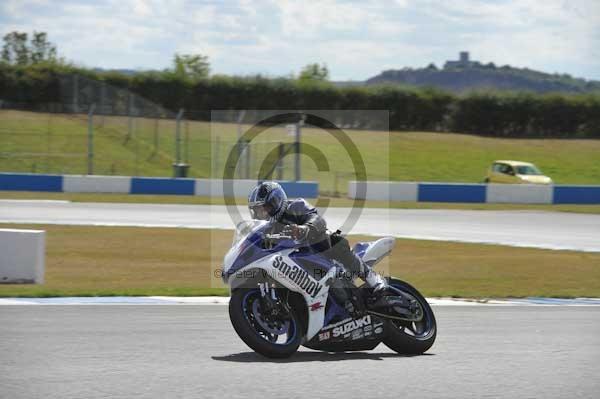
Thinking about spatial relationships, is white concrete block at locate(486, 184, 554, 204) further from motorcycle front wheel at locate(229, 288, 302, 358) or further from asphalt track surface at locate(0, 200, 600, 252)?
motorcycle front wheel at locate(229, 288, 302, 358)

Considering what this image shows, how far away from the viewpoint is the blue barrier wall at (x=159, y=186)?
29208 millimetres

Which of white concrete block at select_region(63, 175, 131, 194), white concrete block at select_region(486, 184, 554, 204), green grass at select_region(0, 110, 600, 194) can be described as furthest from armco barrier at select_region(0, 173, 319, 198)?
white concrete block at select_region(486, 184, 554, 204)

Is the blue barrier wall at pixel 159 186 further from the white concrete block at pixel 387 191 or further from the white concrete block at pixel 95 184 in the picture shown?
the white concrete block at pixel 387 191

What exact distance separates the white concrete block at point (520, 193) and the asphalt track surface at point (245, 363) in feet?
69.9

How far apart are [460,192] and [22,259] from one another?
20.3m

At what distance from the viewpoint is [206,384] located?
6133mm

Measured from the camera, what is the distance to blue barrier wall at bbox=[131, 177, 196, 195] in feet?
95.8

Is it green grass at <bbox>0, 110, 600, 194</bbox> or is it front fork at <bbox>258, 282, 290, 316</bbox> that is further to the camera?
green grass at <bbox>0, 110, 600, 194</bbox>

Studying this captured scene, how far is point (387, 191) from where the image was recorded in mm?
30109

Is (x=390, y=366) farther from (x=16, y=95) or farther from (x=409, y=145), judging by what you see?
(x=16, y=95)

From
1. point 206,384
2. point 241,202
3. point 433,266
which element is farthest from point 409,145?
point 206,384

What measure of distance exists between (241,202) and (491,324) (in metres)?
17.5

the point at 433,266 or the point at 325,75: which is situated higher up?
the point at 325,75

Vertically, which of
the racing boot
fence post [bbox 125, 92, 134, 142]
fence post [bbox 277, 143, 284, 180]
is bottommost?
the racing boot
